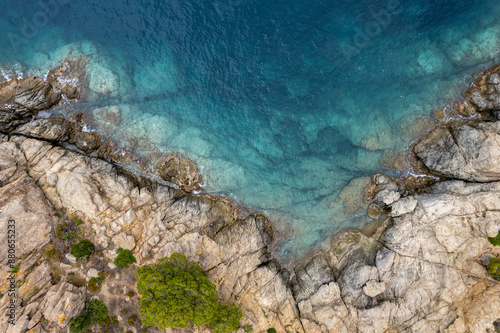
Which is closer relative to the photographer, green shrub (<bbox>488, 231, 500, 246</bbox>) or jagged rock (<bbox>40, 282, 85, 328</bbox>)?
green shrub (<bbox>488, 231, 500, 246</bbox>)

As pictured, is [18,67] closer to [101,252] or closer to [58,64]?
[58,64]

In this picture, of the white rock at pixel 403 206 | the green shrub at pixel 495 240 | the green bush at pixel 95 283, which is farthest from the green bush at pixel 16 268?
the green shrub at pixel 495 240

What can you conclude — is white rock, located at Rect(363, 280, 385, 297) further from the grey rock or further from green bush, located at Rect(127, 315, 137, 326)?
the grey rock

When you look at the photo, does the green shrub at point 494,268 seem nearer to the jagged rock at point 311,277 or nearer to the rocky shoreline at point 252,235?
the rocky shoreline at point 252,235

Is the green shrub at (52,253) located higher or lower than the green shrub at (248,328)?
higher

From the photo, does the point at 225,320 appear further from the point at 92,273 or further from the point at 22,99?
the point at 22,99

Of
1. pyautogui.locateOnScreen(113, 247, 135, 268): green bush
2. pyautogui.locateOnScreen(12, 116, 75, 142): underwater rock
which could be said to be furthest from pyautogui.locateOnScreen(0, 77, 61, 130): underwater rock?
pyautogui.locateOnScreen(113, 247, 135, 268): green bush
